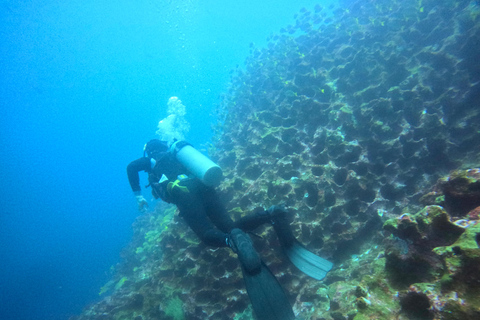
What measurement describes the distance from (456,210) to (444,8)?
9.42 m

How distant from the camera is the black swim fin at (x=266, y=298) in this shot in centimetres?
300

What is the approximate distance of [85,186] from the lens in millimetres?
128375

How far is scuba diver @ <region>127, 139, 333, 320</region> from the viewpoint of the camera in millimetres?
3053

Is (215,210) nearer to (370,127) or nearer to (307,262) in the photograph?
(307,262)

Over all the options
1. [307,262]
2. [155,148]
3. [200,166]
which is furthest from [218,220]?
[155,148]

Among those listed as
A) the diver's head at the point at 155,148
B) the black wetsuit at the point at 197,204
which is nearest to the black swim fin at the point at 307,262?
the black wetsuit at the point at 197,204

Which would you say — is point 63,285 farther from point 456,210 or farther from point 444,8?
point 444,8

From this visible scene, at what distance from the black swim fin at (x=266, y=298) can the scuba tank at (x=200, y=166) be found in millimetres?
2156

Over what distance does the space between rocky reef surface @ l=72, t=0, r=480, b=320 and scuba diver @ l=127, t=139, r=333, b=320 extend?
3.34ft

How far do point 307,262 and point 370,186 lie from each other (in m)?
2.83

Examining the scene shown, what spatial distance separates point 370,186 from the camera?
5410 mm

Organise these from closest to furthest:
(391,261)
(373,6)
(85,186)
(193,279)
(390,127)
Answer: (391,261), (193,279), (390,127), (373,6), (85,186)

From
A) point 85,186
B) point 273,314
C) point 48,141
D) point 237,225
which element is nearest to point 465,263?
point 273,314

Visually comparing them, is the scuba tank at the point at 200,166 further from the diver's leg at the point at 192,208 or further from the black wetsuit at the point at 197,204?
the diver's leg at the point at 192,208
